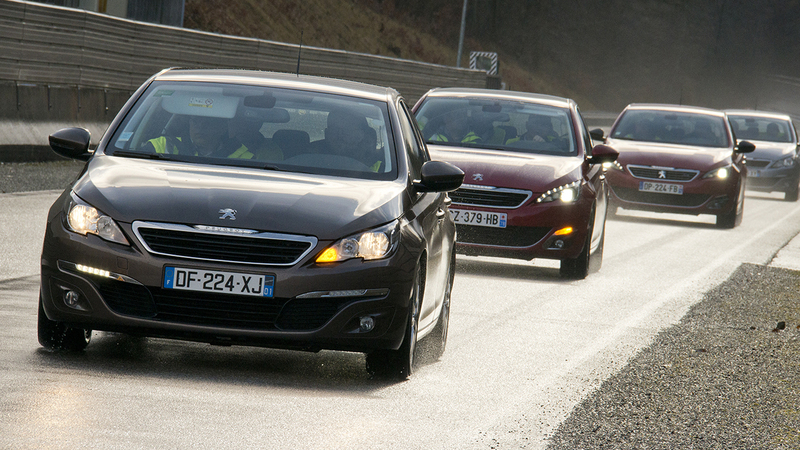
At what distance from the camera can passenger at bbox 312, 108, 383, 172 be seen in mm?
6898

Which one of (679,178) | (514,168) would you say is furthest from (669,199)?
(514,168)

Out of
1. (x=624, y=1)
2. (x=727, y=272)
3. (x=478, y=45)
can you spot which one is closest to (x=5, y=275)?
(x=727, y=272)

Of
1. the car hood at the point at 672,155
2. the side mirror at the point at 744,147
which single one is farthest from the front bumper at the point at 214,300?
the side mirror at the point at 744,147

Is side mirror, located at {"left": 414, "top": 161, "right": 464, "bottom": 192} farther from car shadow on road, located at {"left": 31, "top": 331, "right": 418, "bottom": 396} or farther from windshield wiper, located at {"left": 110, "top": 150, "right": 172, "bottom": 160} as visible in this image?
windshield wiper, located at {"left": 110, "top": 150, "right": 172, "bottom": 160}

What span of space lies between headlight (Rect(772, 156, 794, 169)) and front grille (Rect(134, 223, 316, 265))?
77.7 feet

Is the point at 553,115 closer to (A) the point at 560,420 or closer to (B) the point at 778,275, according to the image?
(B) the point at 778,275

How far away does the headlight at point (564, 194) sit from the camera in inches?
457

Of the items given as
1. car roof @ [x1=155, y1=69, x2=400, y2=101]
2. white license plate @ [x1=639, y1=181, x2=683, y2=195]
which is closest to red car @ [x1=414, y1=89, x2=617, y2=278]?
car roof @ [x1=155, y1=69, x2=400, y2=101]

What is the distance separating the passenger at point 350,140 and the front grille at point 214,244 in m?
1.10

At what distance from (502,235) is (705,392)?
Result: 4.99 m

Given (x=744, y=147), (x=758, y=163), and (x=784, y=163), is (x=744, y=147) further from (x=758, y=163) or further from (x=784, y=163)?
(x=758, y=163)

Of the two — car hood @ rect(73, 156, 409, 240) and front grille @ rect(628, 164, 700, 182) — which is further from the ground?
car hood @ rect(73, 156, 409, 240)

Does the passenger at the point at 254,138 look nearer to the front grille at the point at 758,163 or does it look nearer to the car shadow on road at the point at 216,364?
the car shadow on road at the point at 216,364

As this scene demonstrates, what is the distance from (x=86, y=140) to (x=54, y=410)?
7.23 ft
